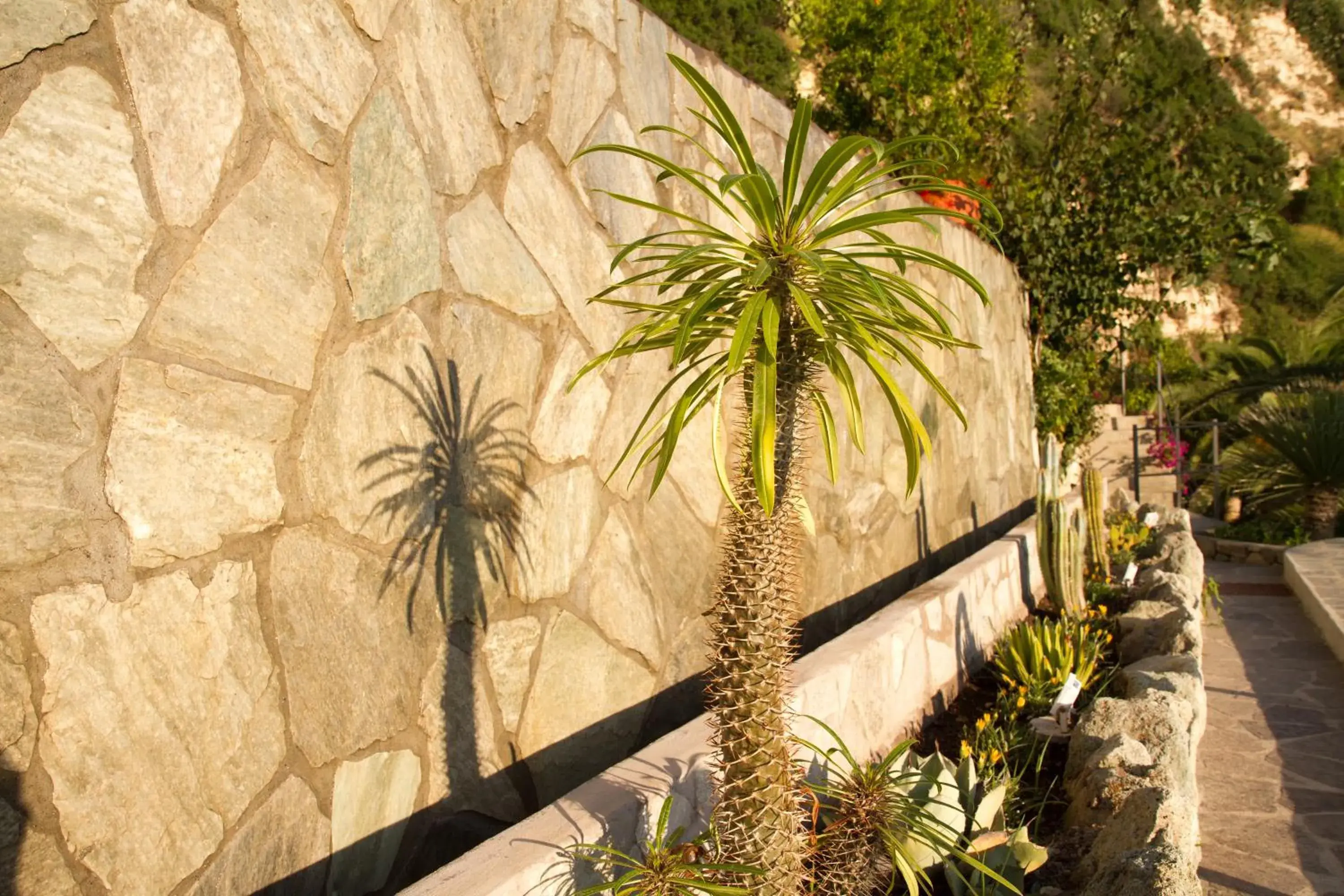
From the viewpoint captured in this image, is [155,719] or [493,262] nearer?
[155,719]

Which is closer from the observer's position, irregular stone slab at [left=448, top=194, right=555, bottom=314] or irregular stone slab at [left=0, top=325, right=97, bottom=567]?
irregular stone slab at [left=0, top=325, right=97, bottom=567]

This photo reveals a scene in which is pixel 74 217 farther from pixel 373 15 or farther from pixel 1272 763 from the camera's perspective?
pixel 1272 763

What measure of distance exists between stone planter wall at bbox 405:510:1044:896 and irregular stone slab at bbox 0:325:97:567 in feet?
2.81

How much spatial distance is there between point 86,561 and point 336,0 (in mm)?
1386

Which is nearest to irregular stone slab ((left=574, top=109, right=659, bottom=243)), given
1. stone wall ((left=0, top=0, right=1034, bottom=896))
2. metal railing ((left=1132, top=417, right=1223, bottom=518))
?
stone wall ((left=0, top=0, right=1034, bottom=896))

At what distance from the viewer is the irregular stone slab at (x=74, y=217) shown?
1518mm

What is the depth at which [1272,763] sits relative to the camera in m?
3.97

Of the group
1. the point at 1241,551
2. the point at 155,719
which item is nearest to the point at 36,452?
the point at 155,719

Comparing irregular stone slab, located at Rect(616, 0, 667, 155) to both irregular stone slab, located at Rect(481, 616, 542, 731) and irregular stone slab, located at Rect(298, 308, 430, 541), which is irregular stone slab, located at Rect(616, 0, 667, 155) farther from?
irregular stone slab, located at Rect(481, 616, 542, 731)

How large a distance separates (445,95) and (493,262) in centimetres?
45

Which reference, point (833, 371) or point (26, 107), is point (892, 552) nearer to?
point (833, 371)

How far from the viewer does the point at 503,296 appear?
2611mm

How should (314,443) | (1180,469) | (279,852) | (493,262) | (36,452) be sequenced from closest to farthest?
1. (36,452)
2. (279,852)
3. (314,443)
4. (493,262)
5. (1180,469)

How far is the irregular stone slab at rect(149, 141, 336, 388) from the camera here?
1.80 m
